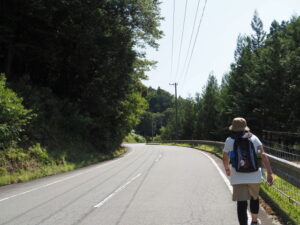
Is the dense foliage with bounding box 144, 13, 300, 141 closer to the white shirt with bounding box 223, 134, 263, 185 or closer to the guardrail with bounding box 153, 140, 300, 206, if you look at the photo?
the guardrail with bounding box 153, 140, 300, 206

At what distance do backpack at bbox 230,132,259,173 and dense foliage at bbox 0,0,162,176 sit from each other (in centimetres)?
1575

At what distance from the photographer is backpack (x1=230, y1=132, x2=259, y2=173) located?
5.11 m

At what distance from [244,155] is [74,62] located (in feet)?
71.8

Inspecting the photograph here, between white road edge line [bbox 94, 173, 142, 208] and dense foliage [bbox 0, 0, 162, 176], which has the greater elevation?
dense foliage [bbox 0, 0, 162, 176]

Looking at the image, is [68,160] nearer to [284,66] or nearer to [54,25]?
[54,25]

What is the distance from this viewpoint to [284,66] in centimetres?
3350

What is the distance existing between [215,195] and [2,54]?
2093 cm

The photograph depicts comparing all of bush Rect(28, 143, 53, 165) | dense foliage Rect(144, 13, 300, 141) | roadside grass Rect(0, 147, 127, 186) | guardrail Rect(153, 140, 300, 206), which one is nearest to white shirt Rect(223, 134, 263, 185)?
guardrail Rect(153, 140, 300, 206)

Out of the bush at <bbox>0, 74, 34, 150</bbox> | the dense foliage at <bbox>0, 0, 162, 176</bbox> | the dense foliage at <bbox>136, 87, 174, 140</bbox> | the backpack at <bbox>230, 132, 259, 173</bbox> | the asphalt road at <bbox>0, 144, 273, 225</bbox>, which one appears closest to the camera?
the backpack at <bbox>230, 132, 259, 173</bbox>

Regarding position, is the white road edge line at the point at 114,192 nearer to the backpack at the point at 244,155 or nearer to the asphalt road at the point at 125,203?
the asphalt road at the point at 125,203

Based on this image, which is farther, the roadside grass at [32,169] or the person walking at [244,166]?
the roadside grass at [32,169]

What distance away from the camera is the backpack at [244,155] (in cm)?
511

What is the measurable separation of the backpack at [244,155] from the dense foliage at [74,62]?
1575cm

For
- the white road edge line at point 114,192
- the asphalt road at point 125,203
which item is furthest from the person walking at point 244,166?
the white road edge line at point 114,192
